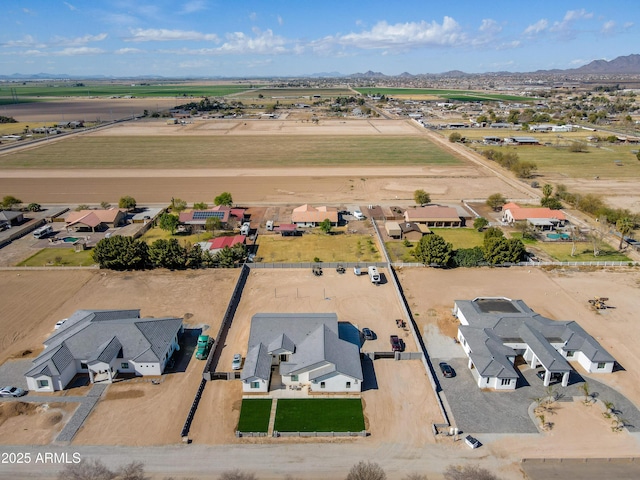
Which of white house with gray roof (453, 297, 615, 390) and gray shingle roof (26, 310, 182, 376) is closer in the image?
white house with gray roof (453, 297, 615, 390)

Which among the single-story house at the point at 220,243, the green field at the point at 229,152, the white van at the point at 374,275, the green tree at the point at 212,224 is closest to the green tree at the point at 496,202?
the green field at the point at 229,152

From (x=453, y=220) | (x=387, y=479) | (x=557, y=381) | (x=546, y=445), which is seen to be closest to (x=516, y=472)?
(x=546, y=445)

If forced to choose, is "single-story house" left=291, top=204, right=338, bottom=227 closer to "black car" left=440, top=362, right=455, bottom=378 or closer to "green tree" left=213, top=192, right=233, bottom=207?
"green tree" left=213, top=192, right=233, bottom=207

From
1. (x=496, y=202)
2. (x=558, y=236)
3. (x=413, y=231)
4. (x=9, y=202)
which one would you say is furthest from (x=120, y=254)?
(x=496, y=202)

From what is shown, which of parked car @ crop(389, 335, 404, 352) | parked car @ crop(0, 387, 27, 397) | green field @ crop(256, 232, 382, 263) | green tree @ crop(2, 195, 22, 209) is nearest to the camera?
parked car @ crop(0, 387, 27, 397)

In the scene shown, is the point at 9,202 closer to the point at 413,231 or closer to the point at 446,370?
the point at 413,231

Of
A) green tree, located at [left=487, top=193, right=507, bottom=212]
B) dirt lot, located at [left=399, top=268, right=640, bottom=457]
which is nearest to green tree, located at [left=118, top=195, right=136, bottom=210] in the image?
dirt lot, located at [left=399, top=268, right=640, bottom=457]

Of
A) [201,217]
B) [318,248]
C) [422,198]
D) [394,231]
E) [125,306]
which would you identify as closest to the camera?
[125,306]

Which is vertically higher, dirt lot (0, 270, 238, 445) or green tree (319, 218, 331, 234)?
green tree (319, 218, 331, 234)
